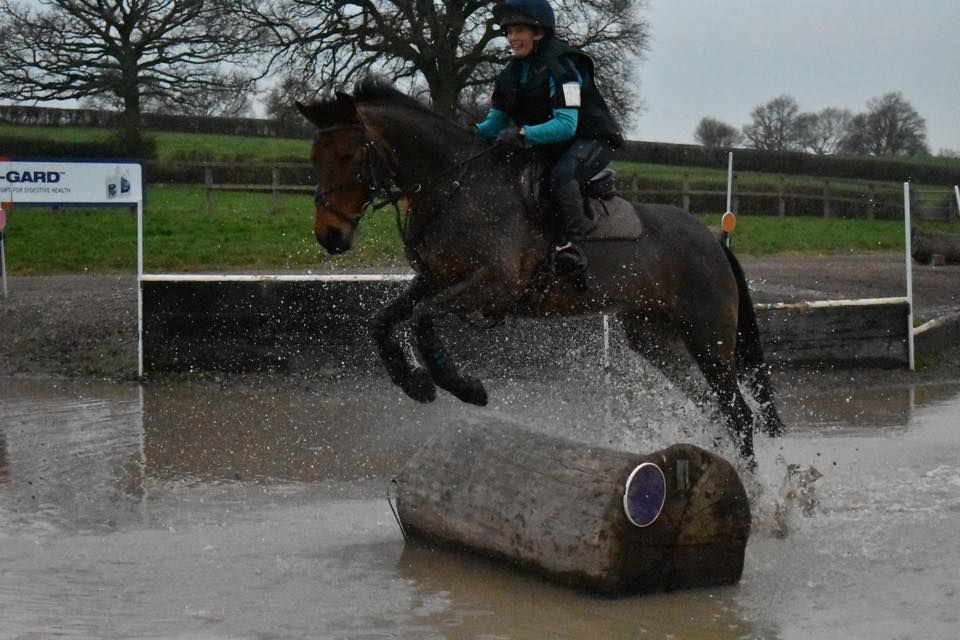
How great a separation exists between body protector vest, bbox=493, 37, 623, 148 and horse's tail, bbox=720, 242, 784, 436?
1389mm

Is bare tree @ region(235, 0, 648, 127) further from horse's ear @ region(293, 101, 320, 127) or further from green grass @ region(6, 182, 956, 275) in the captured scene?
horse's ear @ region(293, 101, 320, 127)

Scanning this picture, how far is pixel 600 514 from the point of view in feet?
18.4

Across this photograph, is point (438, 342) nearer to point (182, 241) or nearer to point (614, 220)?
point (614, 220)

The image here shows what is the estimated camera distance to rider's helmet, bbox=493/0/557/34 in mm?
6891

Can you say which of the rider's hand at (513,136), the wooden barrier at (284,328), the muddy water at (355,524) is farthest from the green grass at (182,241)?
the rider's hand at (513,136)

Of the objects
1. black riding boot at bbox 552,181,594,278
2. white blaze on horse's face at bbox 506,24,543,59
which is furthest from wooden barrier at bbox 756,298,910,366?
white blaze on horse's face at bbox 506,24,543,59

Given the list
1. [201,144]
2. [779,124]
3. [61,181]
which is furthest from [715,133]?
[61,181]

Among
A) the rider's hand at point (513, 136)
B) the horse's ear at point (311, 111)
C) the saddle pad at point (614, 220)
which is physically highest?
the horse's ear at point (311, 111)

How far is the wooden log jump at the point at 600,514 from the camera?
221 inches

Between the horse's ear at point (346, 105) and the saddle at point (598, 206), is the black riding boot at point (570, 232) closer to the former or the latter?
the saddle at point (598, 206)

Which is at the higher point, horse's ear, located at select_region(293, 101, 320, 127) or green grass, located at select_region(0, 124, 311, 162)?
green grass, located at select_region(0, 124, 311, 162)

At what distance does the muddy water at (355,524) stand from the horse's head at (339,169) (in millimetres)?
1206

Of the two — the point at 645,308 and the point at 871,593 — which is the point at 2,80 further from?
the point at 871,593

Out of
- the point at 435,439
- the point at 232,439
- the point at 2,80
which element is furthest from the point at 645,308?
the point at 2,80
